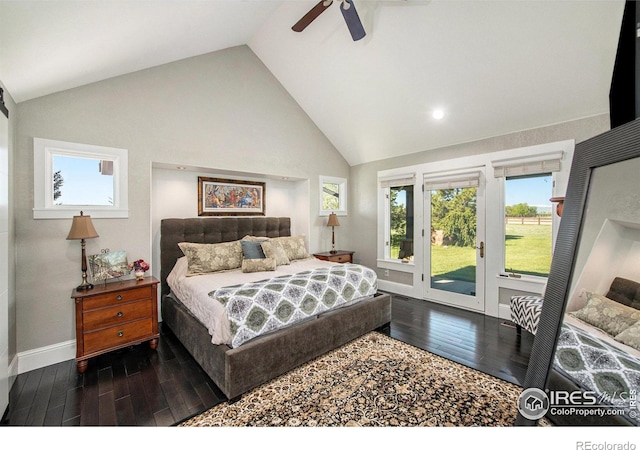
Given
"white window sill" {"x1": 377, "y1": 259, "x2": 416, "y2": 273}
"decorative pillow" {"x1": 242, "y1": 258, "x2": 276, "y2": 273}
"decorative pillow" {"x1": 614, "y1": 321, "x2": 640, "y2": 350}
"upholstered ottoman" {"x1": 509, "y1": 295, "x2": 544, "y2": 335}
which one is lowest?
"upholstered ottoman" {"x1": 509, "y1": 295, "x2": 544, "y2": 335}

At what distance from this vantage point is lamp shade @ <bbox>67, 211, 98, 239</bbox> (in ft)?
8.19

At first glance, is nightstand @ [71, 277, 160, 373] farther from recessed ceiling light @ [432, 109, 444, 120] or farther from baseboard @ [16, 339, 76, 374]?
recessed ceiling light @ [432, 109, 444, 120]

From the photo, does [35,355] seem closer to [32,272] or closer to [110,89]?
[32,272]

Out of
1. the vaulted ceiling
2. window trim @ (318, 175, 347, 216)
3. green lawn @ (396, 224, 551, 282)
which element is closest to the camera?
the vaulted ceiling

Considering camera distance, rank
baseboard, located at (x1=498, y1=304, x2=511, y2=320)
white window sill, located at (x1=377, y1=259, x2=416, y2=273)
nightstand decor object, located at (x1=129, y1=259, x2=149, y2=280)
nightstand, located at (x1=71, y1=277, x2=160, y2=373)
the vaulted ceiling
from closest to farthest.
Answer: the vaulted ceiling < nightstand, located at (x1=71, y1=277, x2=160, y2=373) < nightstand decor object, located at (x1=129, y1=259, x2=149, y2=280) < baseboard, located at (x1=498, y1=304, x2=511, y2=320) < white window sill, located at (x1=377, y1=259, x2=416, y2=273)

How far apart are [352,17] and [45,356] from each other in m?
4.32

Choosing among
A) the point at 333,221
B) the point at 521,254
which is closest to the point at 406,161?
the point at 333,221

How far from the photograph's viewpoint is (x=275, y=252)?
12.4 ft

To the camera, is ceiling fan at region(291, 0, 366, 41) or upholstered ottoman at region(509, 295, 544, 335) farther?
upholstered ottoman at region(509, 295, 544, 335)

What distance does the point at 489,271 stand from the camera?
12.6 feet

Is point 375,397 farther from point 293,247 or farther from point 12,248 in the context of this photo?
point 12,248

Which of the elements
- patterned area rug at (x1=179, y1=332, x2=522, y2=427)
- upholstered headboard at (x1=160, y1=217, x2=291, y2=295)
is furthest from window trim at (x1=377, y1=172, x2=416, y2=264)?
patterned area rug at (x1=179, y1=332, x2=522, y2=427)
